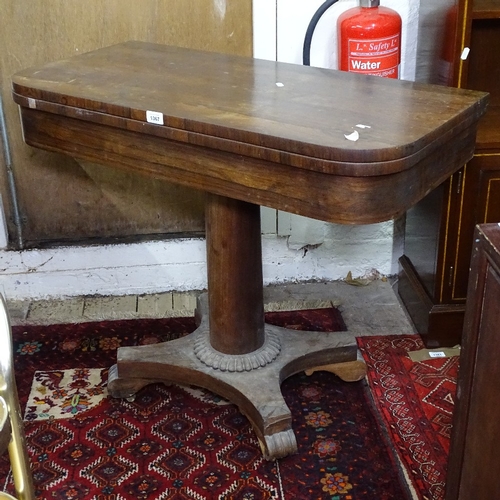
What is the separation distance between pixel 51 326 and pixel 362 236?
119 cm

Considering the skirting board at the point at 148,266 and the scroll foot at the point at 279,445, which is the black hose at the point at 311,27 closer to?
the skirting board at the point at 148,266

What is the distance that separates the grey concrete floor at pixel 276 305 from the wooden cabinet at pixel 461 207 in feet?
0.57

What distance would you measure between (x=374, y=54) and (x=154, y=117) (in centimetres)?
96

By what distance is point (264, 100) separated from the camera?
179 cm

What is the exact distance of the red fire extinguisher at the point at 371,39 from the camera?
2361 mm

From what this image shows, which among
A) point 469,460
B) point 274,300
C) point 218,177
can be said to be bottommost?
point 274,300

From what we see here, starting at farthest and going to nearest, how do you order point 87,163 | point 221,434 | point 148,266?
point 148,266, point 87,163, point 221,434

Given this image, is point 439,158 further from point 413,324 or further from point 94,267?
point 94,267

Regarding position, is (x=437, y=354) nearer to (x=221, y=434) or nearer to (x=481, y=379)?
(x=221, y=434)

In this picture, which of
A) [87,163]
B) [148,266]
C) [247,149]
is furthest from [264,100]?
[148,266]

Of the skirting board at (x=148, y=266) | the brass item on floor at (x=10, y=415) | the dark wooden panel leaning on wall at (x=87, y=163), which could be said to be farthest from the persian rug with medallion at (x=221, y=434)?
the brass item on floor at (x=10, y=415)

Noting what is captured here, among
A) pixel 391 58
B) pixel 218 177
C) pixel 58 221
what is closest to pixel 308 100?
pixel 218 177

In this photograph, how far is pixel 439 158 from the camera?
5.48 feet

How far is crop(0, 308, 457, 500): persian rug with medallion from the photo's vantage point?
1.99 metres
